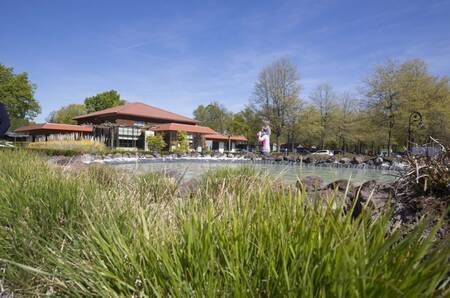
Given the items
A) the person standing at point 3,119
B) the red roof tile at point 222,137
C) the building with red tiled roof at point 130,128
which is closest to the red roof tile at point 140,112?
the building with red tiled roof at point 130,128

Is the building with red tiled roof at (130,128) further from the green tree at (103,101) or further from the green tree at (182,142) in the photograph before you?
the green tree at (103,101)

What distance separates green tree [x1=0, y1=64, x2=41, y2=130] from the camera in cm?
4228

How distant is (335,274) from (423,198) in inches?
75.8

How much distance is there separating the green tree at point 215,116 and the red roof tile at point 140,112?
12.8 m

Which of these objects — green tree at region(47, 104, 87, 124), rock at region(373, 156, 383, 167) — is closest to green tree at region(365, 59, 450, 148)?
rock at region(373, 156, 383, 167)

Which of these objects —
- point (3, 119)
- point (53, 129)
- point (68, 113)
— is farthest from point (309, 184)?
point (68, 113)

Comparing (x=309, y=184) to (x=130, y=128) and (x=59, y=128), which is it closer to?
(x=130, y=128)

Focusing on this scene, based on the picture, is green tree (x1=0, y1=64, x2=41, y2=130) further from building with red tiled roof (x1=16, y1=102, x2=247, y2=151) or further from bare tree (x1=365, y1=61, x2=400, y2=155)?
bare tree (x1=365, y1=61, x2=400, y2=155)

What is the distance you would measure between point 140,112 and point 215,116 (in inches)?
829

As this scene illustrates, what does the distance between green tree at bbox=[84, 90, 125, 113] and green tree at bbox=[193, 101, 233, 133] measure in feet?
51.3

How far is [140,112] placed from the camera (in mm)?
39219

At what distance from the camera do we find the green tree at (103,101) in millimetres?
57906

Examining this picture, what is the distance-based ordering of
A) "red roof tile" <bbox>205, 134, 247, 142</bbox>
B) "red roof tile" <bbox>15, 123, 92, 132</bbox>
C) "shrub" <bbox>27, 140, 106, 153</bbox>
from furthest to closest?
"red roof tile" <bbox>205, 134, 247, 142</bbox> → "red roof tile" <bbox>15, 123, 92, 132</bbox> → "shrub" <bbox>27, 140, 106, 153</bbox>

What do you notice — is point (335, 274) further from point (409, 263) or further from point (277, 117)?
point (277, 117)
